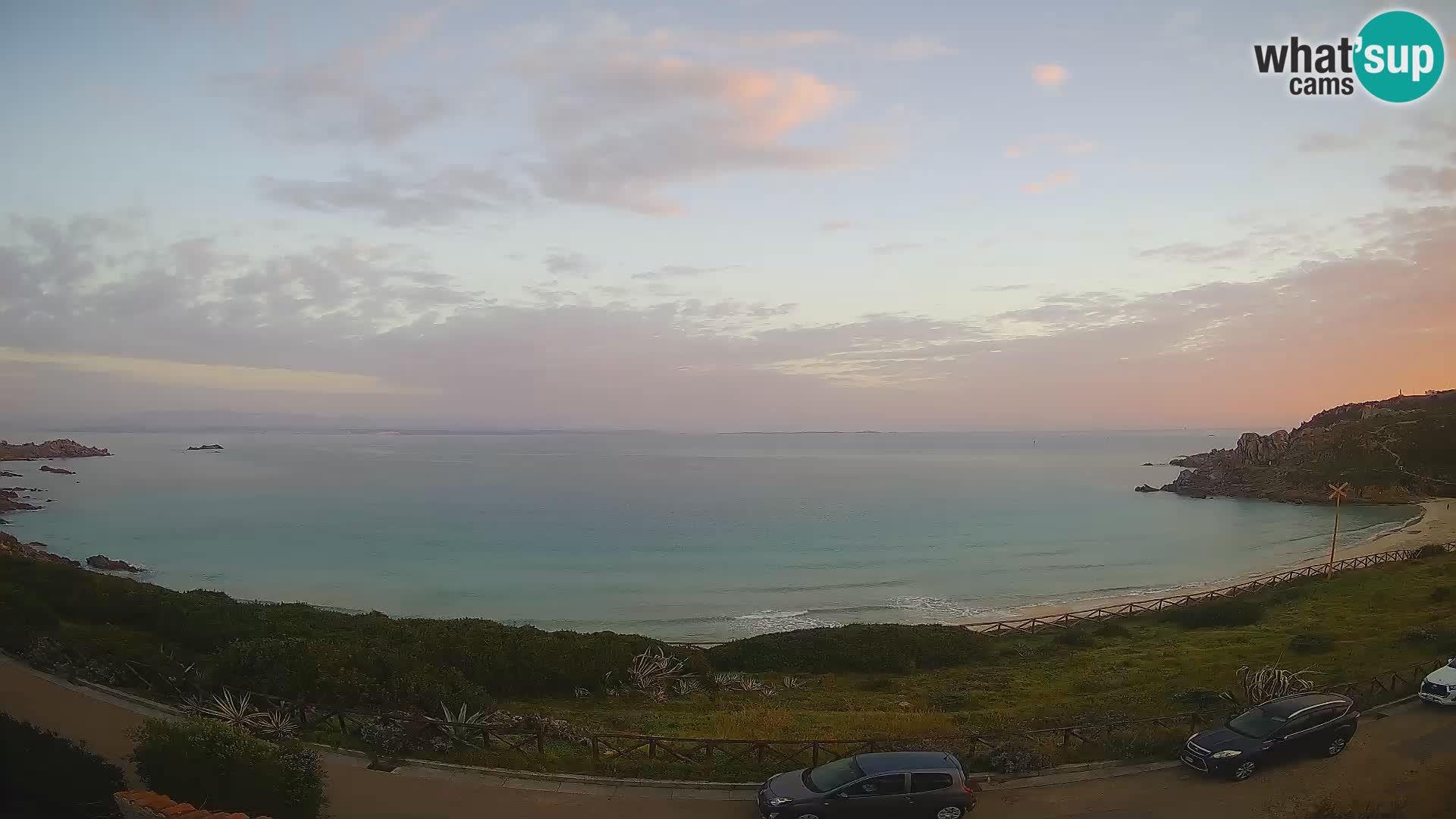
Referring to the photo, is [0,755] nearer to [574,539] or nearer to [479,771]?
[479,771]

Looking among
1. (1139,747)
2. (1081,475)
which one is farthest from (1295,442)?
(1139,747)

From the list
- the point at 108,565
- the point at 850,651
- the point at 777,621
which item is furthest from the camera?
the point at 108,565

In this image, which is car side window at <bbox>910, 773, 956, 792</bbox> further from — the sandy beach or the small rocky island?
the small rocky island

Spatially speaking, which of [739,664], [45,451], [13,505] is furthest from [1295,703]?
[45,451]

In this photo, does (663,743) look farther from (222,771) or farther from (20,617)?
(20,617)

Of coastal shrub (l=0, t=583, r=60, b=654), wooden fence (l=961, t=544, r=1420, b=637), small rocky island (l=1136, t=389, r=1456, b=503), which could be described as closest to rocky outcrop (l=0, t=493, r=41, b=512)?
coastal shrub (l=0, t=583, r=60, b=654)

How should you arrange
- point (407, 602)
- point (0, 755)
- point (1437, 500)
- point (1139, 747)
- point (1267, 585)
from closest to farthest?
1. point (0, 755)
2. point (1139, 747)
3. point (1267, 585)
4. point (407, 602)
5. point (1437, 500)

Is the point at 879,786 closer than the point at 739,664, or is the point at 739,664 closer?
the point at 879,786

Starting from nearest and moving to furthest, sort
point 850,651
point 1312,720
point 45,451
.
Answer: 1. point 1312,720
2. point 850,651
3. point 45,451
